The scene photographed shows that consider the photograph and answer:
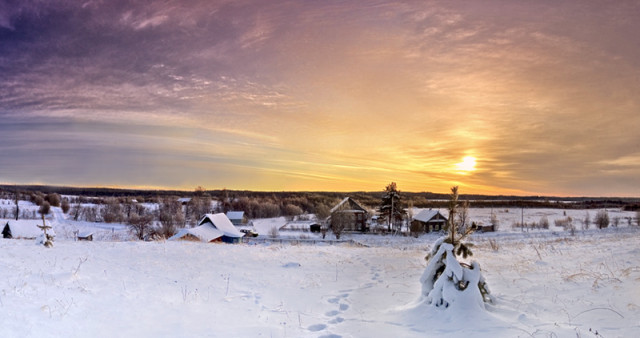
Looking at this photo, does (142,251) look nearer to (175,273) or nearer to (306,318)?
(175,273)

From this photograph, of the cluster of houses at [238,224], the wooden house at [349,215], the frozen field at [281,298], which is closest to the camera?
the frozen field at [281,298]

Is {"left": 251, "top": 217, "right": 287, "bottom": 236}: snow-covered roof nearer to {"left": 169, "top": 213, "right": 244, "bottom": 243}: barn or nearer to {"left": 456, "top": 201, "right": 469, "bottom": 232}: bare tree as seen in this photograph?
{"left": 169, "top": 213, "right": 244, "bottom": 243}: barn

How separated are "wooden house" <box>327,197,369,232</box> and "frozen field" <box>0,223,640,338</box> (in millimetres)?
44360

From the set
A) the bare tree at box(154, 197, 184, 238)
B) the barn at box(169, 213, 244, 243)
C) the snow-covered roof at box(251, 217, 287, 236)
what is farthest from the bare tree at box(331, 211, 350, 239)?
the bare tree at box(154, 197, 184, 238)

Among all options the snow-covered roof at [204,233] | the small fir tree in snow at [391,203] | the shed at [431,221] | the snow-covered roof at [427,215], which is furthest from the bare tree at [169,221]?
the snow-covered roof at [427,215]

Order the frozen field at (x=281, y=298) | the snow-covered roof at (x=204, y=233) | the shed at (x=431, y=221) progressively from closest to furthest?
the frozen field at (x=281, y=298) → the snow-covered roof at (x=204, y=233) → the shed at (x=431, y=221)

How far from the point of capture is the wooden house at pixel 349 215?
5793cm

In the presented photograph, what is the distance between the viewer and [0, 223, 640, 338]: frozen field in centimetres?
605

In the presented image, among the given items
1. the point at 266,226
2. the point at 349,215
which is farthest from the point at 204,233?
the point at 266,226

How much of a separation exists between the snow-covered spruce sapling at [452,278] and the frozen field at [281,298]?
0.29m

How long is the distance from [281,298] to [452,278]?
181 inches

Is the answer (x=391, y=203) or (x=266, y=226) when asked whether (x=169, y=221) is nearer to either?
(x=266, y=226)

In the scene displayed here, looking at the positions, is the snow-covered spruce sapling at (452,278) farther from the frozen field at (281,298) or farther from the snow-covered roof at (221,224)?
the snow-covered roof at (221,224)

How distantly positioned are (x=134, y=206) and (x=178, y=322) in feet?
419
